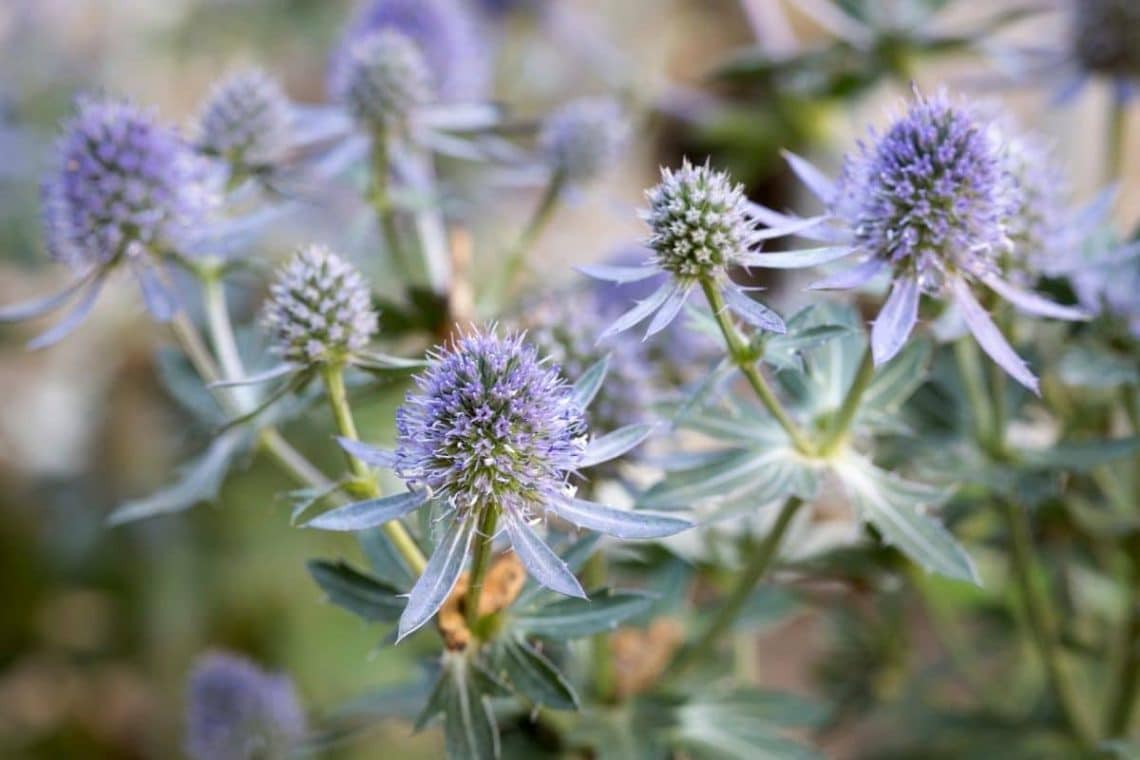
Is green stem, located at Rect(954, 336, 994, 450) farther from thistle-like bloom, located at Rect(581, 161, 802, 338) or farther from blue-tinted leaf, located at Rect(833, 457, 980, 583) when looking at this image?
thistle-like bloom, located at Rect(581, 161, 802, 338)

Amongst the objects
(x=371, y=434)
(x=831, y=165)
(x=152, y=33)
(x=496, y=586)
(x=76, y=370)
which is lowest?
(x=496, y=586)

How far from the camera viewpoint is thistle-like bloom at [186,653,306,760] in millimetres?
1028

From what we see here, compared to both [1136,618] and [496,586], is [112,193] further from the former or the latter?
[1136,618]

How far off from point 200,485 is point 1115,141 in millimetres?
976

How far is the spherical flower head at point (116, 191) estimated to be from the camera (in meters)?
0.90

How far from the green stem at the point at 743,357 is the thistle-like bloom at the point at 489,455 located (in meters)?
0.11

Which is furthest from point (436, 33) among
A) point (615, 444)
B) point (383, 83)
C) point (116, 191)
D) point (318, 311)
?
point (615, 444)

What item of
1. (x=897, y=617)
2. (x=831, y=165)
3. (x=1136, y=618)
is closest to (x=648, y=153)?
(x=831, y=165)

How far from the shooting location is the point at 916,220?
74 cm

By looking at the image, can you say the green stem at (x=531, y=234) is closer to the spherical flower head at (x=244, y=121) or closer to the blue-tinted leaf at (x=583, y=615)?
the spherical flower head at (x=244, y=121)

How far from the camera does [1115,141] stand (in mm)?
1208

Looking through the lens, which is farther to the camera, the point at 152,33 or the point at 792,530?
the point at 152,33

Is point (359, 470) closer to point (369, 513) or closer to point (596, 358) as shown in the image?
point (369, 513)

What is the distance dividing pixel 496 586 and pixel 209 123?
0.52 m
